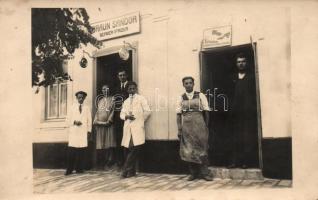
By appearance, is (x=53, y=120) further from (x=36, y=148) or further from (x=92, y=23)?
(x=92, y=23)

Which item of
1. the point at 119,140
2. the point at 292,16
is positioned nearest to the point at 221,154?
the point at 119,140

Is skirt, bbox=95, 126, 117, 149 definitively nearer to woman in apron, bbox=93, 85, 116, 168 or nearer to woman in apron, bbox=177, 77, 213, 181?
woman in apron, bbox=93, 85, 116, 168

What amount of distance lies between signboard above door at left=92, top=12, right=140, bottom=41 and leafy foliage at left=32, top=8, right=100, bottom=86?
92 millimetres

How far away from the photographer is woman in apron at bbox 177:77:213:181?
5227 mm

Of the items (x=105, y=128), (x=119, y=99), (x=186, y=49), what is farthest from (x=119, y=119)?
(x=186, y=49)

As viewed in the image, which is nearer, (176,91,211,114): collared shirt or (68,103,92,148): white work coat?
(176,91,211,114): collared shirt

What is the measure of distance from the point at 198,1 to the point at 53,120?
229cm

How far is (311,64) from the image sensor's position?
4949mm

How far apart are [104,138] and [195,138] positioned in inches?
51.6

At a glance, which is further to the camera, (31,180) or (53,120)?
(53,120)

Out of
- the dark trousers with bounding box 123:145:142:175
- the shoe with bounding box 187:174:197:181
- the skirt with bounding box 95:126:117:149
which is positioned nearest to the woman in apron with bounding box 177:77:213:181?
the shoe with bounding box 187:174:197:181

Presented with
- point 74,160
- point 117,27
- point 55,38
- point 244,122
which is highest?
point 117,27

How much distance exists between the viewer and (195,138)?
17.3 feet

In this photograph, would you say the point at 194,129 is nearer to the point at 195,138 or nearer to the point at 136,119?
the point at 195,138
